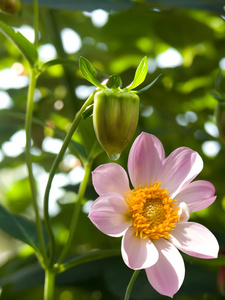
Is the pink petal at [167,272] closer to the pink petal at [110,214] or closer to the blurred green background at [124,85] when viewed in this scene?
the pink petal at [110,214]

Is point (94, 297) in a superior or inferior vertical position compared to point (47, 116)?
inferior

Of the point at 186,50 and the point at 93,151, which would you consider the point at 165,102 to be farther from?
the point at 93,151

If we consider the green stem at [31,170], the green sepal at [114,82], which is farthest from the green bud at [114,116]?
the green stem at [31,170]

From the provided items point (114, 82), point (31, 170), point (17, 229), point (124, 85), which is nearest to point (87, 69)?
point (114, 82)

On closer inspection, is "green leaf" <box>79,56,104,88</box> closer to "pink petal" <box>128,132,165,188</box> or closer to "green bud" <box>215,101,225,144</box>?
"pink petal" <box>128,132,165,188</box>

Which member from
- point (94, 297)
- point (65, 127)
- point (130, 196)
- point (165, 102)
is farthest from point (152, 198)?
point (65, 127)

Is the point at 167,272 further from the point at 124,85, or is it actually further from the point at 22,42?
the point at 124,85

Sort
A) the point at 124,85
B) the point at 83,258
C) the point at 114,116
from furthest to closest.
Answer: the point at 124,85
the point at 83,258
the point at 114,116
